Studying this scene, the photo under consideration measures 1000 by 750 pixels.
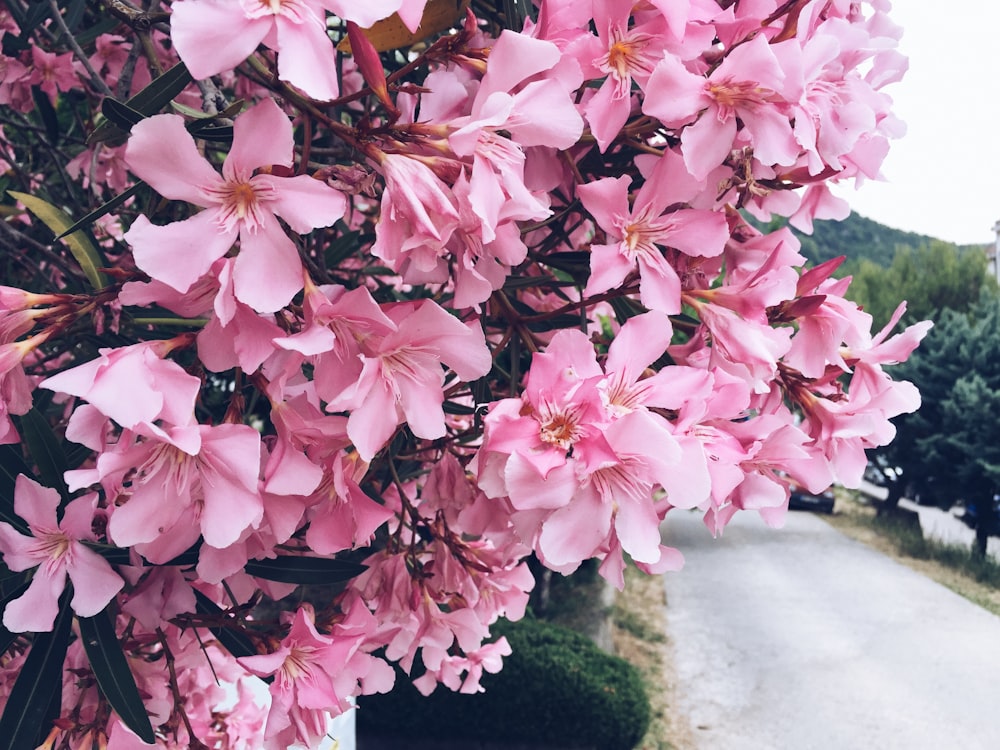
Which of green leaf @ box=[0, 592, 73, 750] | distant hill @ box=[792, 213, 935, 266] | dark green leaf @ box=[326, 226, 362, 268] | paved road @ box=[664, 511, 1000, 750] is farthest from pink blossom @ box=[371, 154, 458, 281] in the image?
distant hill @ box=[792, 213, 935, 266]

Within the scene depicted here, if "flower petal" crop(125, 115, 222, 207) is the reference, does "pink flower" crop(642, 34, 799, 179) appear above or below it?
above

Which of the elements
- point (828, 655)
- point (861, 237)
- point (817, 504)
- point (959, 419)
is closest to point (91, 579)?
point (828, 655)

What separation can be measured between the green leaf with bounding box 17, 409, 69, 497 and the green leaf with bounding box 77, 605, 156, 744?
0.15 m

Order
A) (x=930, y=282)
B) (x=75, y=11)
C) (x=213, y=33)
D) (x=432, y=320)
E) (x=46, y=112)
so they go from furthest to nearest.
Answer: (x=930, y=282) < (x=46, y=112) < (x=75, y=11) < (x=432, y=320) < (x=213, y=33)

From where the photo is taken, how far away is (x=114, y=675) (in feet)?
2.76

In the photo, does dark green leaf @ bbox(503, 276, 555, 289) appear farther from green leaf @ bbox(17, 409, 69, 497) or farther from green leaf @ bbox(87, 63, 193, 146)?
green leaf @ bbox(17, 409, 69, 497)

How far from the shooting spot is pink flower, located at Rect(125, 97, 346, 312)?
21.6 inches

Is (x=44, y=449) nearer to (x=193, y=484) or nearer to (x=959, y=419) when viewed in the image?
(x=193, y=484)

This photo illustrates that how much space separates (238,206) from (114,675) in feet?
1.83

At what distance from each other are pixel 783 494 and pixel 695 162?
1.00 feet

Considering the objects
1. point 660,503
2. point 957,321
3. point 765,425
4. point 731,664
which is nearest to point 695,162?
point 765,425

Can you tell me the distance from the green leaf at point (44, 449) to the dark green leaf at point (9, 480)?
2 centimetres

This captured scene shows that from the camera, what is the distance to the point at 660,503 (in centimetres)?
84

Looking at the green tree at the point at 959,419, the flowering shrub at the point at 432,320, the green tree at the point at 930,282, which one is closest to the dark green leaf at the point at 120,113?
the flowering shrub at the point at 432,320
